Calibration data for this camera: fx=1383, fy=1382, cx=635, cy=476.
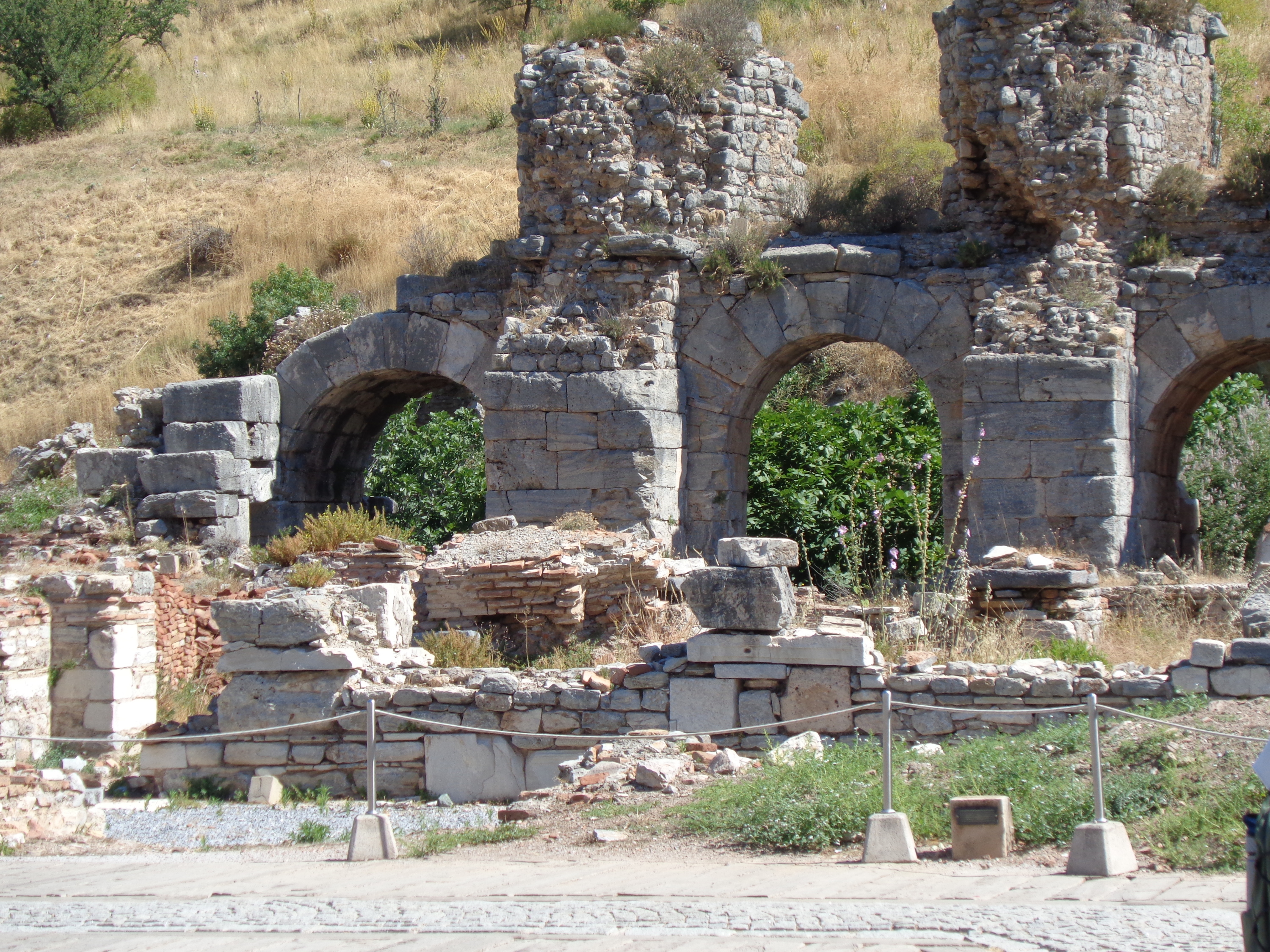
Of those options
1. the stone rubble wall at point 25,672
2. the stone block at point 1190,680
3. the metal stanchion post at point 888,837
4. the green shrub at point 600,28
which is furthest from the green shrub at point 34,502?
the stone block at point 1190,680

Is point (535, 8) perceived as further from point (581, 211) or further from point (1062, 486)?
point (1062, 486)

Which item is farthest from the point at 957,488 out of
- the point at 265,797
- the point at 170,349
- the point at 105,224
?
the point at 105,224

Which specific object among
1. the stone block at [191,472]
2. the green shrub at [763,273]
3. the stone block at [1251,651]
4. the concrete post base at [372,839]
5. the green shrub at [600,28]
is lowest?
the concrete post base at [372,839]

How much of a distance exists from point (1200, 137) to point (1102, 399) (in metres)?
3.32

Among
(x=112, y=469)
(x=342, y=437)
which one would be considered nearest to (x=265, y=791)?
(x=112, y=469)

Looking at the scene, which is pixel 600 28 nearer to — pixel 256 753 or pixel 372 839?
pixel 256 753

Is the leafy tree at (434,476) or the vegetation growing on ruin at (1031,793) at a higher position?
the leafy tree at (434,476)

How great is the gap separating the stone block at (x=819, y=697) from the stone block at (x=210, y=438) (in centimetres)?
727

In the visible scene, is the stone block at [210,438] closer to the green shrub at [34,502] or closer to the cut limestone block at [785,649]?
the green shrub at [34,502]

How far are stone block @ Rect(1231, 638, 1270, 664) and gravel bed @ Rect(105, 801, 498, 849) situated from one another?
4037 mm

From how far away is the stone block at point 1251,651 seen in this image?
7199 mm

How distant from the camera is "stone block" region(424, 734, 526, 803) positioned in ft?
27.5

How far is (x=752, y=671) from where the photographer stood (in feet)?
26.8

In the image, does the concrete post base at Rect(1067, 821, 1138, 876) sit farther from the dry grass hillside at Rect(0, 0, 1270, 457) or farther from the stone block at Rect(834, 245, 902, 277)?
the dry grass hillside at Rect(0, 0, 1270, 457)
